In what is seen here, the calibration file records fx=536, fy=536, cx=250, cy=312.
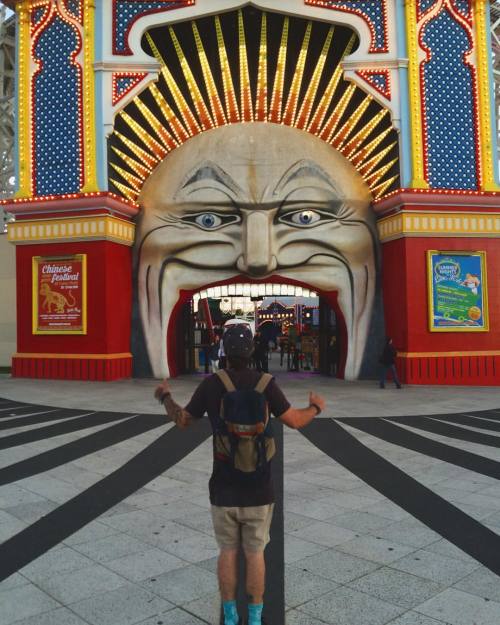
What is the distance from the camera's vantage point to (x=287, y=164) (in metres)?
16.0

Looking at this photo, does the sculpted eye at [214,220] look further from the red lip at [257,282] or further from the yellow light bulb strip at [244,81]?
the yellow light bulb strip at [244,81]

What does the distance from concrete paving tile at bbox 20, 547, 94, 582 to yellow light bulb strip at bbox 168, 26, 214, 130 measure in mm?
14741

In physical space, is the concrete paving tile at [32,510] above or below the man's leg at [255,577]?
below

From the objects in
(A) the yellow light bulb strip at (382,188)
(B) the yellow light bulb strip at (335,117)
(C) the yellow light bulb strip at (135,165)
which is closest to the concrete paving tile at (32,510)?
(C) the yellow light bulb strip at (135,165)

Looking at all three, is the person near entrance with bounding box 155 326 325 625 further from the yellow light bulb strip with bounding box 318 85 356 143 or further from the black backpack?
the yellow light bulb strip with bounding box 318 85 356 143

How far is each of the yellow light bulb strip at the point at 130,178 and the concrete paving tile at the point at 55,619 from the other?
14.8m

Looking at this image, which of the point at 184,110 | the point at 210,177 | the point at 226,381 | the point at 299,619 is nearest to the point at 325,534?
the point at 299,619

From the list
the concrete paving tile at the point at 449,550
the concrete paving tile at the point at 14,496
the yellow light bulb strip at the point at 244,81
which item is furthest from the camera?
the yellow light bulb strip at the point at 244,81

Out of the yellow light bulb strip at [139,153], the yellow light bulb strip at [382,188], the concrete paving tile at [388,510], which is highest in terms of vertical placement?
the yellow light bulb strip at [139,153]

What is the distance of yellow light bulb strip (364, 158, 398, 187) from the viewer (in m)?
16.0

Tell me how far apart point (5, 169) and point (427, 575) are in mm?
32820

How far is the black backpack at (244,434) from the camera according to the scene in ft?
9.04

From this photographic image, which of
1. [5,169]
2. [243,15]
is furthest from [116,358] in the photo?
[5,169]

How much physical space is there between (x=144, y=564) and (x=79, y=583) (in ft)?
1.53
